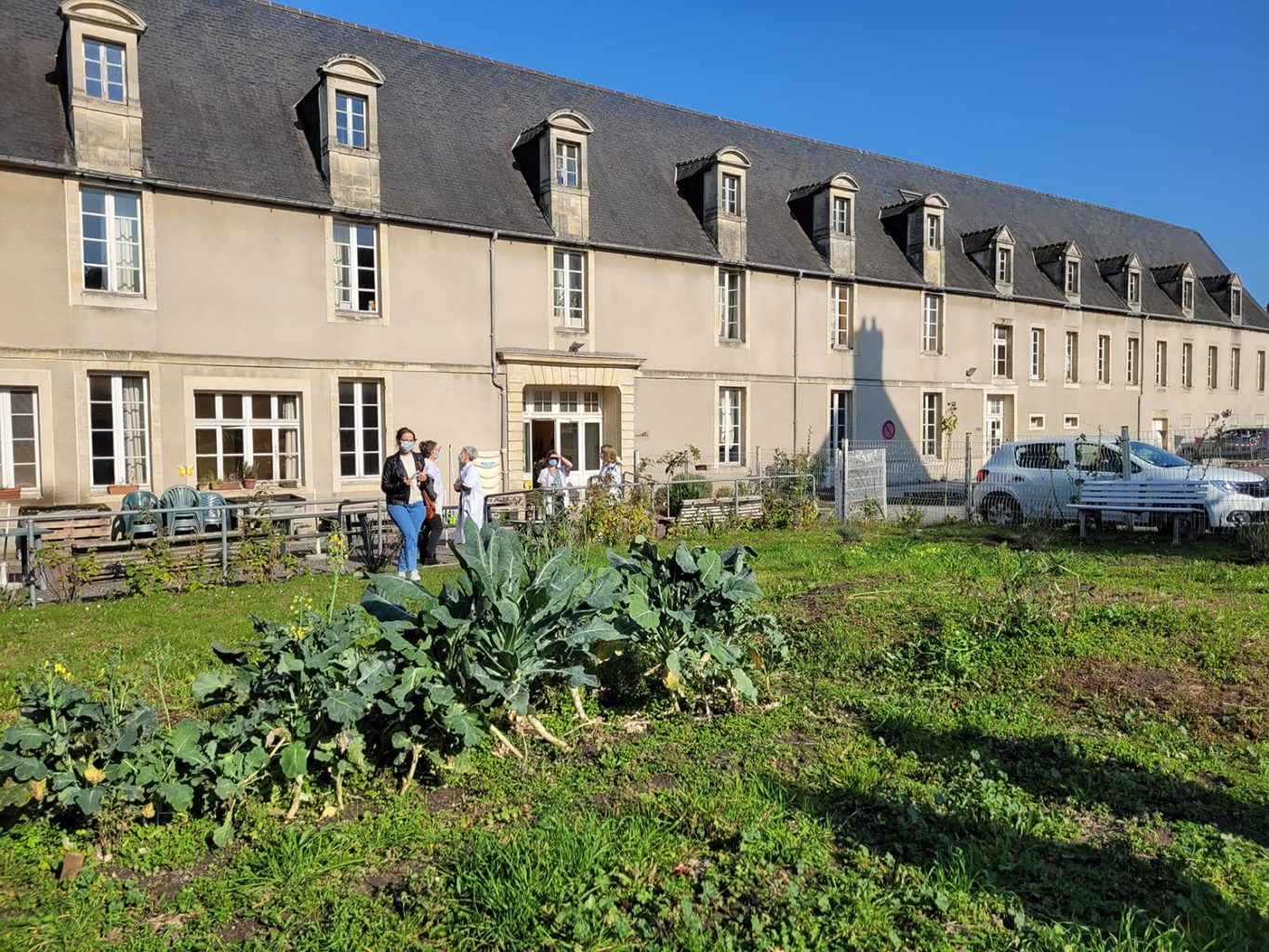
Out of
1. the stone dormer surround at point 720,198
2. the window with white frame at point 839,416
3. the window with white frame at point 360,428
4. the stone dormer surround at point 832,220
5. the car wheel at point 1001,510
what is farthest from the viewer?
the window with white frame at point 839,416

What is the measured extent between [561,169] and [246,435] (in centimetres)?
874

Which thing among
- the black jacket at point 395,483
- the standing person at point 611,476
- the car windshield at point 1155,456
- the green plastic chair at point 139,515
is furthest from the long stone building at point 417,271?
the car windshield at point 1155,456

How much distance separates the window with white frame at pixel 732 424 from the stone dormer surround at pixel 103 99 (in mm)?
13323

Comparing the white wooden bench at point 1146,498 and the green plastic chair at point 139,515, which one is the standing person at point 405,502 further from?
the white wooden bench at point 1146,498

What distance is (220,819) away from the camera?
3.51m

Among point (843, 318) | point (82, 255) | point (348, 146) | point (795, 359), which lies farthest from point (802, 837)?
point (843, 318)

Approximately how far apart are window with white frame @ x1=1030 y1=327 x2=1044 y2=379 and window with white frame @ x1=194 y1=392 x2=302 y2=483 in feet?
76.7

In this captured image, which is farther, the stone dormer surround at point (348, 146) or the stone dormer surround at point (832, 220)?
the stone dormer surround at point (832, 220)

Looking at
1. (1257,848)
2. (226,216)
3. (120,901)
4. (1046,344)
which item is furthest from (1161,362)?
(120,901)

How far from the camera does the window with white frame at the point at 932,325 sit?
25672 mm

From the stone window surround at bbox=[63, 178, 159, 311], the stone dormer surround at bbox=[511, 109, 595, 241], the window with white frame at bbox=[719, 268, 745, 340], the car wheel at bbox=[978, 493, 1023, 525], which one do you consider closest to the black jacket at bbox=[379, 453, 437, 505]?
the stone window surround at bbox=[63, 178, 159, 311]

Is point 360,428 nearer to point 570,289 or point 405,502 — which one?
point 570,289

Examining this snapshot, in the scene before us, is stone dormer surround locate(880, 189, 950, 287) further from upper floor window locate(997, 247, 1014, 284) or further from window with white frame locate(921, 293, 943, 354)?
upper floor window locate(997, 247, 1014, 284)

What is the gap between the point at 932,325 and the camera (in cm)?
2592
